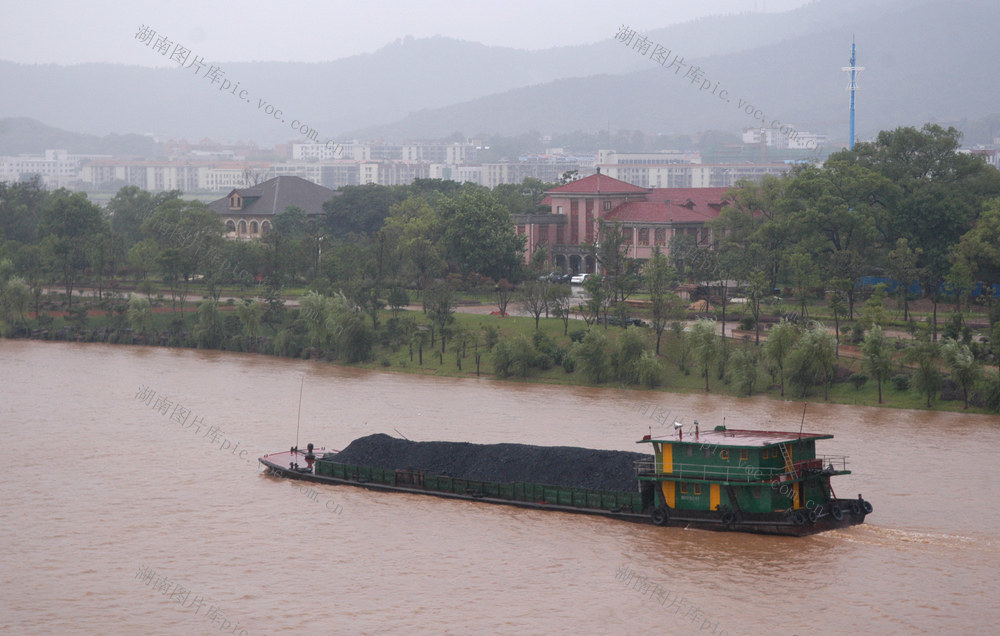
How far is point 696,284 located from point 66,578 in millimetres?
43897

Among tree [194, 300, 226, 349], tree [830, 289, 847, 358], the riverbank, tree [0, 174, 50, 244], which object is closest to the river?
the riverbank

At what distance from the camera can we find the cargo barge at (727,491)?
25.6 meters

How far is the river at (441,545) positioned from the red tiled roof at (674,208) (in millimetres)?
36979

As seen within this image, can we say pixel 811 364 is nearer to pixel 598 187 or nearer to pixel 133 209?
pixel 598 187

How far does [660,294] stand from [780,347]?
8.76 meters

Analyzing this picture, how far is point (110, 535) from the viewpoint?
26297 mm

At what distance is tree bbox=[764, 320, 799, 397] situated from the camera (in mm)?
42938

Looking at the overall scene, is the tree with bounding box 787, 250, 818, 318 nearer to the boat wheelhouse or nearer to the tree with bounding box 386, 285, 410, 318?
the tree with bounding box 386, 285, 410, 318

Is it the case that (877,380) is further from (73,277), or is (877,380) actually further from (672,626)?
(73,277)

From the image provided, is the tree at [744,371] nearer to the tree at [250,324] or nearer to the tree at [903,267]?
the tree at [903,267]

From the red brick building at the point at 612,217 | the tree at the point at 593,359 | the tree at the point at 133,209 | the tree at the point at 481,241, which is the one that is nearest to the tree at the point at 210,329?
the tree at the point at 481,241

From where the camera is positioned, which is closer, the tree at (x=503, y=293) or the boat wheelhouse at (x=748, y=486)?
the boat wheelhouse at (x=748, y=486)

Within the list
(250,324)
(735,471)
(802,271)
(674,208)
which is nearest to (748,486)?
(735,471)

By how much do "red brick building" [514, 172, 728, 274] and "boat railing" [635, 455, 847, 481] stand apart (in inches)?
1878
